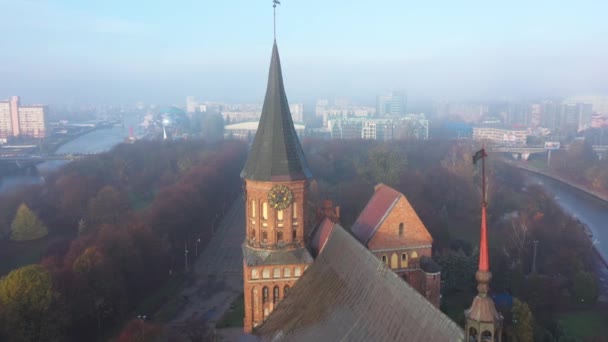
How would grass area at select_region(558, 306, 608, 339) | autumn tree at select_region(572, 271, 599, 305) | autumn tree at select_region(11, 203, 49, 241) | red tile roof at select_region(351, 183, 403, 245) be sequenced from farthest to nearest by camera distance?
autumn tree at select_region(11, 203, 49, 241) < autumn tree at select_region(572, 271, 599, 305) < grass area at select_region(558, 306, 608, 339) < red tile roof at select_region(351, 183, 403, 245)

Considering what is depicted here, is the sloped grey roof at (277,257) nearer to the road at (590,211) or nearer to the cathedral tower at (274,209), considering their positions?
the cathedral tower at (274,209)

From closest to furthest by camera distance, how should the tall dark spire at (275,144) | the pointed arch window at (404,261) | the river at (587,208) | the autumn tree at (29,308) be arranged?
the tall dark spire at (275,144) → the autumn tree at (29,308) → the pointed arch window at (404,261) → the river at (587,208)

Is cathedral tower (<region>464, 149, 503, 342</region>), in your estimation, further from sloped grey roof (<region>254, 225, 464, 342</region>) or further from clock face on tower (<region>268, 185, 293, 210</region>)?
clock face on tower (<region>268, 185, 293, 210</region>)

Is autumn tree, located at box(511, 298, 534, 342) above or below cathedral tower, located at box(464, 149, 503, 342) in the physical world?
below

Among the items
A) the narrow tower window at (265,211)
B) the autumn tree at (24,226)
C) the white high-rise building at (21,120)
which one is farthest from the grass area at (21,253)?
the white high-rise building at (21,120)

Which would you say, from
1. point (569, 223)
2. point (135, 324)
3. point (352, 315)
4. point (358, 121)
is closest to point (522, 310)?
point (352, 315)

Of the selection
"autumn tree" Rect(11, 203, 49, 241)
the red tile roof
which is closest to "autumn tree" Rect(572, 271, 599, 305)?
the red tile roof

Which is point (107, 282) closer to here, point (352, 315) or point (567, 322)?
point (352, 315)
